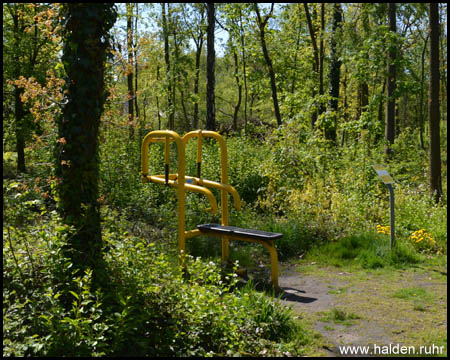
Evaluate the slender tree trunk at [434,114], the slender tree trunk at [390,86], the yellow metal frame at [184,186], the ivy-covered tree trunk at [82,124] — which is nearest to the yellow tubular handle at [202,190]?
the yellow metal frame at [184,186]

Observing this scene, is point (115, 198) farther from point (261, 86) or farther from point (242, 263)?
point (261, 86)

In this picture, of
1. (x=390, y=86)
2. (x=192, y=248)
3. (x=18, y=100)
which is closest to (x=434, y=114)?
(x=390, y=86)

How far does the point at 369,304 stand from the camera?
504 cm

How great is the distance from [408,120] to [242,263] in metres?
38.1

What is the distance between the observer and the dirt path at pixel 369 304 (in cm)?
413

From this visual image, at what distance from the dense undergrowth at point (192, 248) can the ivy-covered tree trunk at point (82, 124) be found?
7.9 inches

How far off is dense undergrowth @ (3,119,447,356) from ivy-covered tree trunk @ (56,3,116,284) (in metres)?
0.20

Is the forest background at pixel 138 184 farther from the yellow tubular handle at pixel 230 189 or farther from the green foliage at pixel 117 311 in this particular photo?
the yellow tubular handle at pixel 230 189

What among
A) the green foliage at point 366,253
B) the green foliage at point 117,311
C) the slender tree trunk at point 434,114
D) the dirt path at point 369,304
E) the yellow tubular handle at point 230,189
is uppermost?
the slender tree trunk at point 434,114

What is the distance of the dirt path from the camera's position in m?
4.13

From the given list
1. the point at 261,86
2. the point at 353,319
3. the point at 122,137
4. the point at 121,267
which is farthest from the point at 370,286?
the point at 261,86

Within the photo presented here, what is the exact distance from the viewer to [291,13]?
25062mm

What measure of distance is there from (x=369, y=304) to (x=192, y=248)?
2901mm

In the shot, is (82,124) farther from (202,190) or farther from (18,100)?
(18,100)
